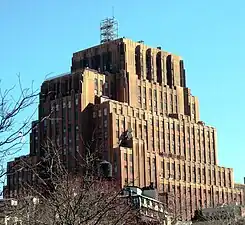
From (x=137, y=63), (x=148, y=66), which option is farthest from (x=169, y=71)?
(x=137, y=63)

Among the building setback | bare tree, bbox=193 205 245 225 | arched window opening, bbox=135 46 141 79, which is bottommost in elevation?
bare tree, bbox=193 205 245 225

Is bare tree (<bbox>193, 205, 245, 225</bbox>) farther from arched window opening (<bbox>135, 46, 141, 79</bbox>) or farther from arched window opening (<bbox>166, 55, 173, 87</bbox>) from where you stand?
arched window opening (<bbox>166, 55, 173, 87</bbox>)

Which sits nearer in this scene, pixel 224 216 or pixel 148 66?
pixel 224 216

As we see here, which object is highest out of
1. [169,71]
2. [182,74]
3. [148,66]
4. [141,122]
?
[182,74]

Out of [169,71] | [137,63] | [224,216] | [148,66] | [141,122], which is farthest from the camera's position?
[169,71]

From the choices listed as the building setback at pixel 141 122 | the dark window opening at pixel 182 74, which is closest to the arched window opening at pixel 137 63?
the building setback at pixel 141 122

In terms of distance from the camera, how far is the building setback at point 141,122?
141250mm

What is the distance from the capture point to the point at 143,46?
163 m

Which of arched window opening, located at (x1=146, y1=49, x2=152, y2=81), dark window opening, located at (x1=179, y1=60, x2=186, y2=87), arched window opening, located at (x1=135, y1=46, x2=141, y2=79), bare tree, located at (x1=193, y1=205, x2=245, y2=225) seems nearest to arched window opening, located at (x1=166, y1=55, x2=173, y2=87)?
dark window opening, located at (x1=179, y1=60, x2=186, y2=87)

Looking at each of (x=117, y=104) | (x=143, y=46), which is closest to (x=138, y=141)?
(x=117, y=104)

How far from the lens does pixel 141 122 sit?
148 meters

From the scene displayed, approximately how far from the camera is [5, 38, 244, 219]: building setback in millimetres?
141250

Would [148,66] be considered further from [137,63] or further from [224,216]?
[224,216]

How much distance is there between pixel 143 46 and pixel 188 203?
37673 mm
